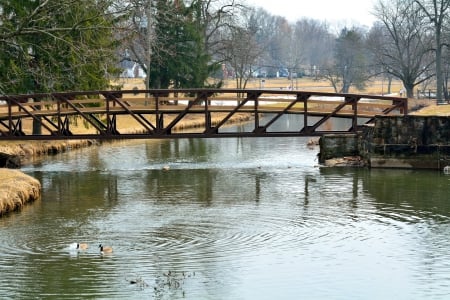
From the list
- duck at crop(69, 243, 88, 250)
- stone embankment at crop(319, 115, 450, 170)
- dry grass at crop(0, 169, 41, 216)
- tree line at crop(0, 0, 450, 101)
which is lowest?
duck at crop(69, 243, 88, 250)

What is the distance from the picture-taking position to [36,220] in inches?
855

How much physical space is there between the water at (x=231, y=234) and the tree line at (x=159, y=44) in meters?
3.93

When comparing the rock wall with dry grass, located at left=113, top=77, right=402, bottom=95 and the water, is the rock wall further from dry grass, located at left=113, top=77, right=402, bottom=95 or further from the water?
dry grass, located at left=113, top=77, right=402, bottom=95

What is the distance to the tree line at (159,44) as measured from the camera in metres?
26.5

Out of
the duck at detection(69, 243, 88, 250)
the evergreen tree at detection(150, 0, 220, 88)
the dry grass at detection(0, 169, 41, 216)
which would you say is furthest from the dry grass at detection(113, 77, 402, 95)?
the duck at detection(69, 243, 88, 250)

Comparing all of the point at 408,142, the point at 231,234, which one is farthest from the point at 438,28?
→ the point at 231,234

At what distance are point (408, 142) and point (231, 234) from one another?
41.5 feet

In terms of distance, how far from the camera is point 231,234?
1980 cm

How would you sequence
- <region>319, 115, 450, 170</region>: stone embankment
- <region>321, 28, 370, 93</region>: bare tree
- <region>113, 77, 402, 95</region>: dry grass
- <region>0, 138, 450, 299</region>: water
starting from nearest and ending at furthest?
<region>0, 138, 450, 299</region>: water < <region>319, 115, 450, 170</region>: stone embankment < <region>321, 28, 370, 93</region>: bare tree < <region>113, 77, 402, 95</region>: dry grass

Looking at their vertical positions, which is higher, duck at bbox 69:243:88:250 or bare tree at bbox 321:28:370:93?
bare tree at bbox 321:28:370:93

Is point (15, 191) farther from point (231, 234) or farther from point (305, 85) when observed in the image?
point (305, 85)

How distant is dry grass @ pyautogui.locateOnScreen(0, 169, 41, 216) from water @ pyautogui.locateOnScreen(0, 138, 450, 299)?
33 centimetres

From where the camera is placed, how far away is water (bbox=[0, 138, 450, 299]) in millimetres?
15477

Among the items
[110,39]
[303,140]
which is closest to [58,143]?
[110,39]
